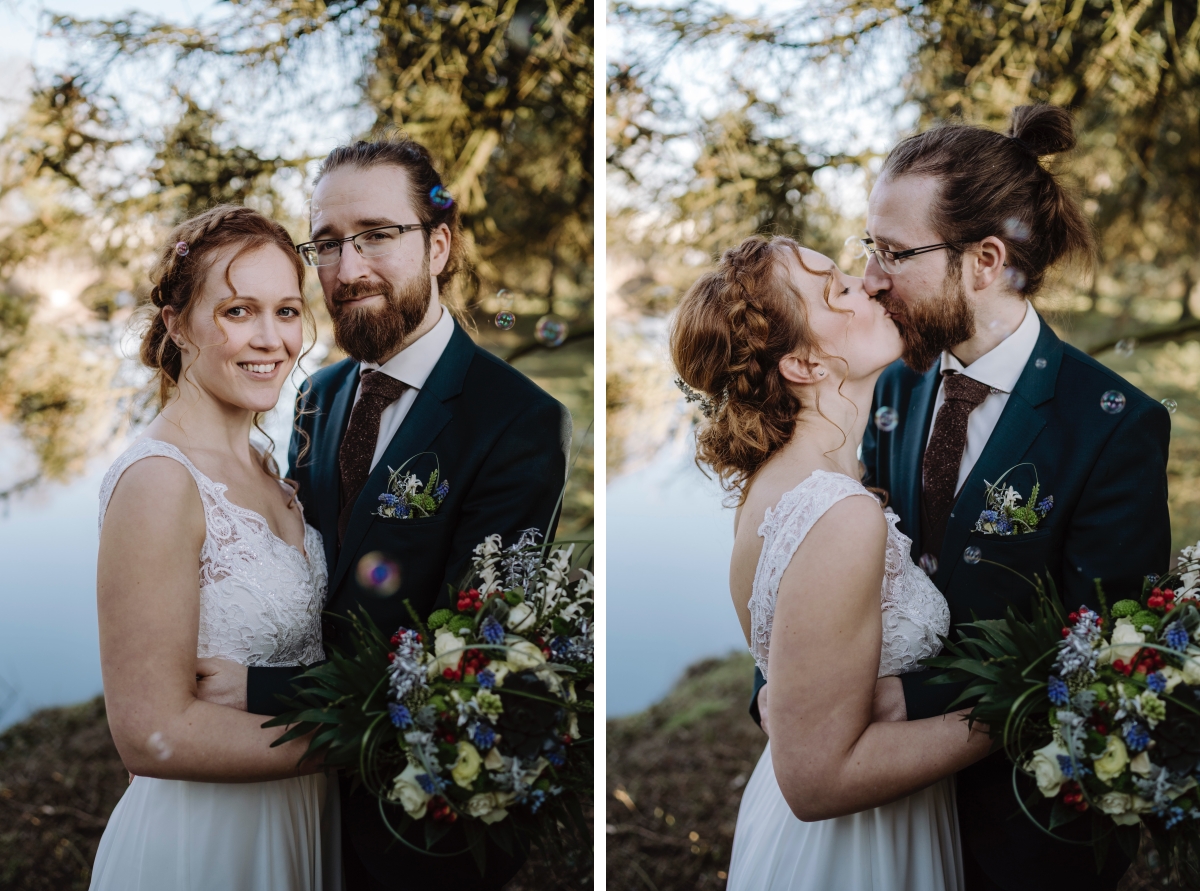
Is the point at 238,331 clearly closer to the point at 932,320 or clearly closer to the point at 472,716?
the point at 472,716

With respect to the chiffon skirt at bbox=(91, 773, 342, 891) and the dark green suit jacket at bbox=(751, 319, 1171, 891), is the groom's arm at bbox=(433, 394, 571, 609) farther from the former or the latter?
the dark green suit jacket at bbox=(751, 319, 1171, 891)

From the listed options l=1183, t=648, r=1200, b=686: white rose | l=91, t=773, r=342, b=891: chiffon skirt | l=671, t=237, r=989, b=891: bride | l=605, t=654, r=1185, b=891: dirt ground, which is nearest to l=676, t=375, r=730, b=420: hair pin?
l=671, t=237, r=989, b=891: bride

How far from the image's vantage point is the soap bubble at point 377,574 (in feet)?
9.61

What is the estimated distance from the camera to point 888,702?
8.68ft

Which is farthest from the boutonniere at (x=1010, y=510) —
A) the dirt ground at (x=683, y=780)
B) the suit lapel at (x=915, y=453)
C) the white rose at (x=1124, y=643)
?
the dirt ground at (x=683, y=780)

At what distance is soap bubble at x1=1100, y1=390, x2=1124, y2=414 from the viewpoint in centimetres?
285

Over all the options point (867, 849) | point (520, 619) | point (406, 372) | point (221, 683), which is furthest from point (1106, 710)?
point (221, 683)

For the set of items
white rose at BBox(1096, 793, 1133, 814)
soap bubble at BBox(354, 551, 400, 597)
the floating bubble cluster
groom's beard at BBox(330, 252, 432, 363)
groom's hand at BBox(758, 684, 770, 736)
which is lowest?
white rose at BBox(1096, 793, 1133, 814)

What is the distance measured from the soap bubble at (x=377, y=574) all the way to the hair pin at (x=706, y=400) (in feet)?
3.79

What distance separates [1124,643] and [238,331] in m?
2.78

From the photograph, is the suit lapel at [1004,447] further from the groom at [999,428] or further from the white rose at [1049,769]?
the white rose at [1049,769]

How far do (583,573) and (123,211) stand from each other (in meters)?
2.74

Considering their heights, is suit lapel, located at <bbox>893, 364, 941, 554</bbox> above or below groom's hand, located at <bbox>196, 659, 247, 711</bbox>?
above

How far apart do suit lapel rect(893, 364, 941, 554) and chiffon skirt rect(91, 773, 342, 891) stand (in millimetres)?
2289
